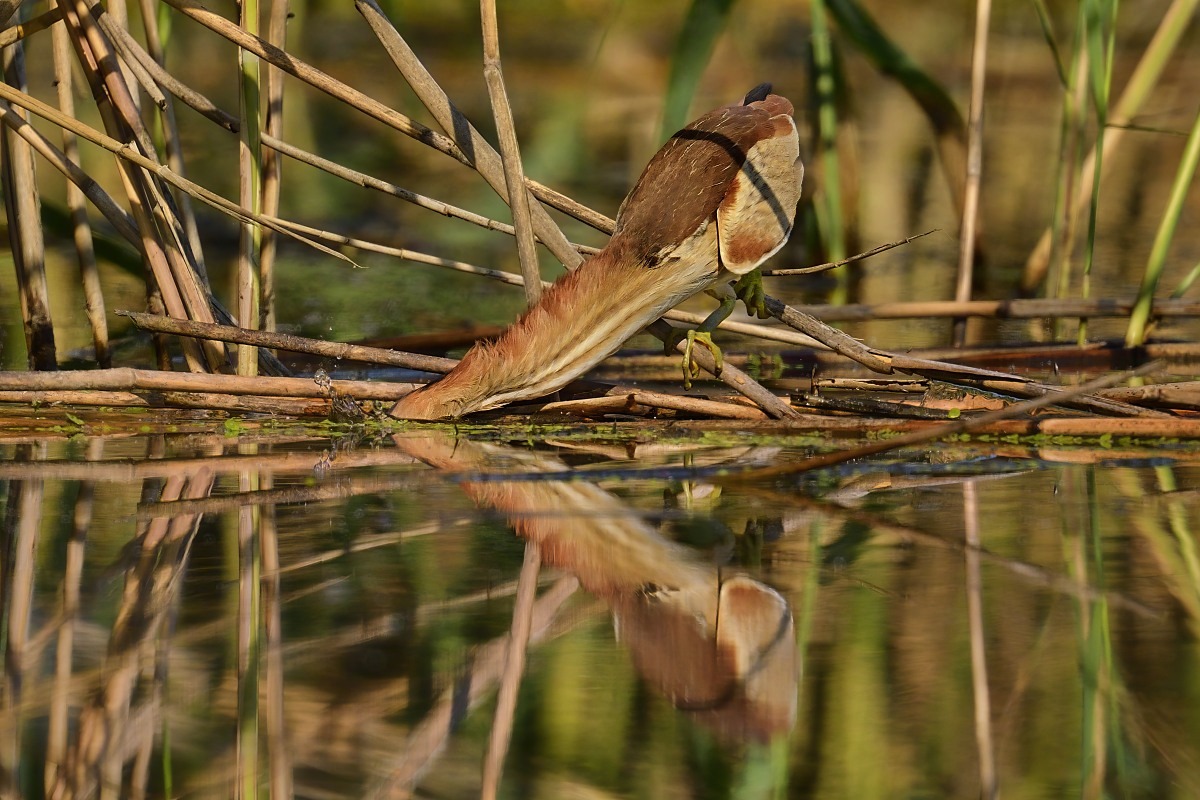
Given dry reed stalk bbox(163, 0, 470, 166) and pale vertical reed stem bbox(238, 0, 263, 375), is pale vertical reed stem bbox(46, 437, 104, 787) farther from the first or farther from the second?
dry reed stalk bbox(163, 0, 470, 166)

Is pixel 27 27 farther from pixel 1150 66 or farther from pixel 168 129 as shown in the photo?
pixel 1150 66

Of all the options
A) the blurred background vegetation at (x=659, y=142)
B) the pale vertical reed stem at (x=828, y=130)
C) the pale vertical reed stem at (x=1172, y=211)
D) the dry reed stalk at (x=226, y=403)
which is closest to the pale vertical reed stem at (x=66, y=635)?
the dry reed stalk at (x=226, y=403)

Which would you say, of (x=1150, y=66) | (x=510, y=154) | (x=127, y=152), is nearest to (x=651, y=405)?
(x=510, y=154)

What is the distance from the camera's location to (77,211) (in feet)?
12.0

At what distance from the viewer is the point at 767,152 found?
3.42 metres

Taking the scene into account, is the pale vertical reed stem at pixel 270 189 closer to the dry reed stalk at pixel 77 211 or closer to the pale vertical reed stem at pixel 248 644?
the dry reed stalk at pixel 77 211

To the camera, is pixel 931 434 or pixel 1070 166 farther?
pixel 1070 166

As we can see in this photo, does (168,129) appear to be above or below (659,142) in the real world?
below

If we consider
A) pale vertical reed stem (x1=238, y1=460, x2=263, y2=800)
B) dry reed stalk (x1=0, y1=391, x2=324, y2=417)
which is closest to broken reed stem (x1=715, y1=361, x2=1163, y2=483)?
pale vertical reed stem (x1=238, y1=460, x2=263, y2=800)

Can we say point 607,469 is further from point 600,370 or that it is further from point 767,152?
point 600,370

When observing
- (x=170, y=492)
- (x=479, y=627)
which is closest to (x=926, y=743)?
(x=479, y=627)

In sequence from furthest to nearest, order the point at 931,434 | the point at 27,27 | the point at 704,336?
the point at 704,336
the point at 27,27
the point at 931,434

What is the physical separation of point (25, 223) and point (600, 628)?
2.27m

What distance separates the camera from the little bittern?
3.08 metres
